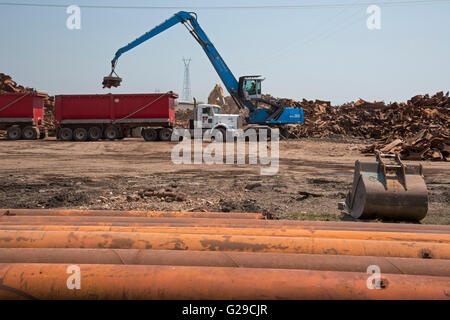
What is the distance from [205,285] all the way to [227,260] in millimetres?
404

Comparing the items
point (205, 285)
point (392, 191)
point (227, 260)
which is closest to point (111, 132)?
point (392, 191)

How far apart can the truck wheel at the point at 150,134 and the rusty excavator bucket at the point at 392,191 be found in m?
20.6

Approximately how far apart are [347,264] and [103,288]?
1509 millimetres

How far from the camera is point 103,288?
2.08 meters

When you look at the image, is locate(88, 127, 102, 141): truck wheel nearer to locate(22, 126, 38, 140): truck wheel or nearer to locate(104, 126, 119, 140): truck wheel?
locate(104, 126, 119, 140): truck wheel

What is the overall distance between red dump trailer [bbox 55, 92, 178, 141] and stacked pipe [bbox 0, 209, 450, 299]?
22.2 metres

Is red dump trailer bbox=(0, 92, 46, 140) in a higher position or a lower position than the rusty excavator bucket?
higher

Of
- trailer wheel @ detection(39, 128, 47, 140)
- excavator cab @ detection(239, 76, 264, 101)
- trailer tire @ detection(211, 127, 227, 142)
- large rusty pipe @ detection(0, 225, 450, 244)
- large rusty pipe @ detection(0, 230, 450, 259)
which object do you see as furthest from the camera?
trailer wheel @ detection(39, 128, 47, 140)

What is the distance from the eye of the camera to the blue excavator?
25.0 m

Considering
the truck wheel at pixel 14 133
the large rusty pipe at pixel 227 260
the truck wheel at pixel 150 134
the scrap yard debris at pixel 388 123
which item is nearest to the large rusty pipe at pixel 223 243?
the large rusty pipe at pixel 227 260

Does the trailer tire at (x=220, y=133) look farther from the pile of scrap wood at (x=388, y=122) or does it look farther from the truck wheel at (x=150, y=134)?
the pile of scrap wood at (x=388, y=122)

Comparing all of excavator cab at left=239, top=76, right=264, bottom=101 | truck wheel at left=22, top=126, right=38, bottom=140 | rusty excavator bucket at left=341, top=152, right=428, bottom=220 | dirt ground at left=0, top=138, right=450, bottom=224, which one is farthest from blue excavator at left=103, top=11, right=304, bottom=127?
rusty excavator bucket at left=341, top=152, right=428, bottom=220
